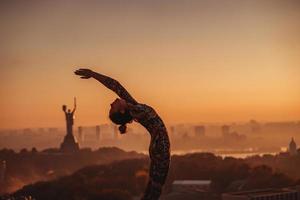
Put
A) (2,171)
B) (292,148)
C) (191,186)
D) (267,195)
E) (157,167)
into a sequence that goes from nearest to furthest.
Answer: (157,167), (267,195), (191,186), (2,171), (292,148)

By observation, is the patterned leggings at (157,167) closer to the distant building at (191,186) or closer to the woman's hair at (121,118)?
the woman's hair at (121,118)

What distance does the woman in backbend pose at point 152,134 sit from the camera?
4.20 feet

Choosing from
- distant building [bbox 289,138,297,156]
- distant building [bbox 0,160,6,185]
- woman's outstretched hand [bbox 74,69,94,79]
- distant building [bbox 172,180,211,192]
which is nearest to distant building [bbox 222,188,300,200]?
distant building [bbox 172,180,211,192]

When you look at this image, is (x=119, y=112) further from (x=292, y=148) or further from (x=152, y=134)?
(x=292, y=148)

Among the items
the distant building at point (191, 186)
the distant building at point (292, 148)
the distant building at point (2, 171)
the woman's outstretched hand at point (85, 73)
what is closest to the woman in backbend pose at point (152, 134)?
the woman's outstretched hand at point (85, 73)

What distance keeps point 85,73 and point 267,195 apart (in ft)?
31.8

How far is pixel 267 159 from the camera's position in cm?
1905

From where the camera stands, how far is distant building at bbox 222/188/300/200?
10.3 m

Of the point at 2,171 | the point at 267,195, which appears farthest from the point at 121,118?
the point at 2,171

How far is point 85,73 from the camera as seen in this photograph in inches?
55.8

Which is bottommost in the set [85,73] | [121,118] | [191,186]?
[191,186]

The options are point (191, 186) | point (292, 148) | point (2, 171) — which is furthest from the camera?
point (292, 148)

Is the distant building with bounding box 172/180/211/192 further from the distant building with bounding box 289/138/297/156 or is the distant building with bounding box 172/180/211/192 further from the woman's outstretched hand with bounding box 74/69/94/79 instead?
the woman's outstretched hand with bounding box 74/69/94/79

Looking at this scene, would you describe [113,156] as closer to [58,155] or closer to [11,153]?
[58,155]
